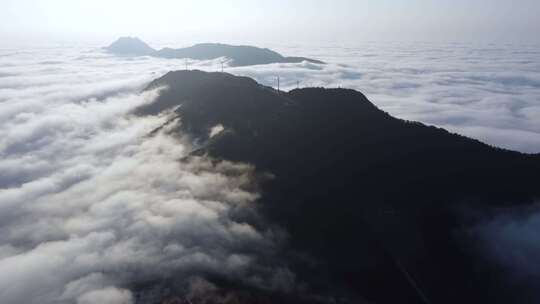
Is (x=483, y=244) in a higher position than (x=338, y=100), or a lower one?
lower

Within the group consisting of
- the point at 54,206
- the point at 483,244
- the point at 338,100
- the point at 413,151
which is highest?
the point at 338,100

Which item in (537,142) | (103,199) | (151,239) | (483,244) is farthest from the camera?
(537,142)

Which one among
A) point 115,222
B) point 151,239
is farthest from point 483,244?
point 115,222

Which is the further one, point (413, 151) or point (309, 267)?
point (413, 151)

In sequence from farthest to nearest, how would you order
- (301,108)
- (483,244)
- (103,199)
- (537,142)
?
(537,142)
(301,108)
(103,199)
(483,244)

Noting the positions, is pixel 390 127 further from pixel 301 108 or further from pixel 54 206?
pixel 54 206

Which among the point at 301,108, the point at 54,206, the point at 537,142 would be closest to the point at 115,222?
the point at 54,206
